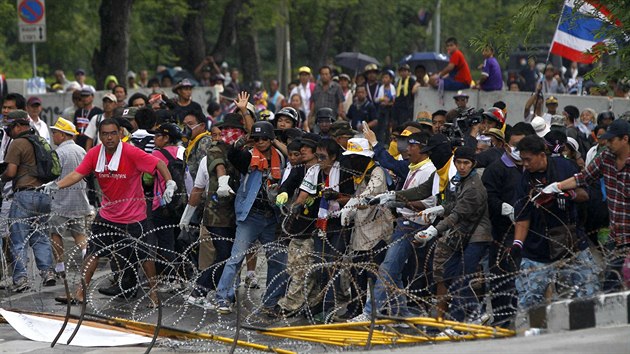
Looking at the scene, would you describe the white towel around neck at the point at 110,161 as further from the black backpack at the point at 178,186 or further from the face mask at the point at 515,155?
the face mask at the point at 515,155

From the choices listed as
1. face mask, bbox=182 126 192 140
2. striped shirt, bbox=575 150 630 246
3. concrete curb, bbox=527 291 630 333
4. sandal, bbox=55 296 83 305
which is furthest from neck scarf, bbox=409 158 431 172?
face mask, bbox=182 126 192 140

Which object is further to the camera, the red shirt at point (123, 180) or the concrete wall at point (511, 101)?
the concrete wall at point (511, 101)

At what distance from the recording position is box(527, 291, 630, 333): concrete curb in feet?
28.8

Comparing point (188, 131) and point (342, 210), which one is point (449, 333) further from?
point (188, 131)

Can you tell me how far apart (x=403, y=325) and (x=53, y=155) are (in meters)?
5.71

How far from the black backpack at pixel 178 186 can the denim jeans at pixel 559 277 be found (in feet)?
14.3

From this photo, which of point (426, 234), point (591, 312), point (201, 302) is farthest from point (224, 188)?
point (591, 312)

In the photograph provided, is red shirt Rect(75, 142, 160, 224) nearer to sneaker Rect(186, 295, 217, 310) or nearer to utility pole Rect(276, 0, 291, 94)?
sneaker Rect(186, 295, 217, 310)

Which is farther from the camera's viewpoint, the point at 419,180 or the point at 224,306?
the point at 224,306

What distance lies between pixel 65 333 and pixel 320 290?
247 centimetres

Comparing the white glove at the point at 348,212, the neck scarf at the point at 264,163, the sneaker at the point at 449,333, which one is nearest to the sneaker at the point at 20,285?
the neck scarf at the point at 264,163

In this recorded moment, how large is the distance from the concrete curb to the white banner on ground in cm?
344

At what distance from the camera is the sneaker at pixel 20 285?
43.9ft

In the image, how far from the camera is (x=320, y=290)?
12.0 m
